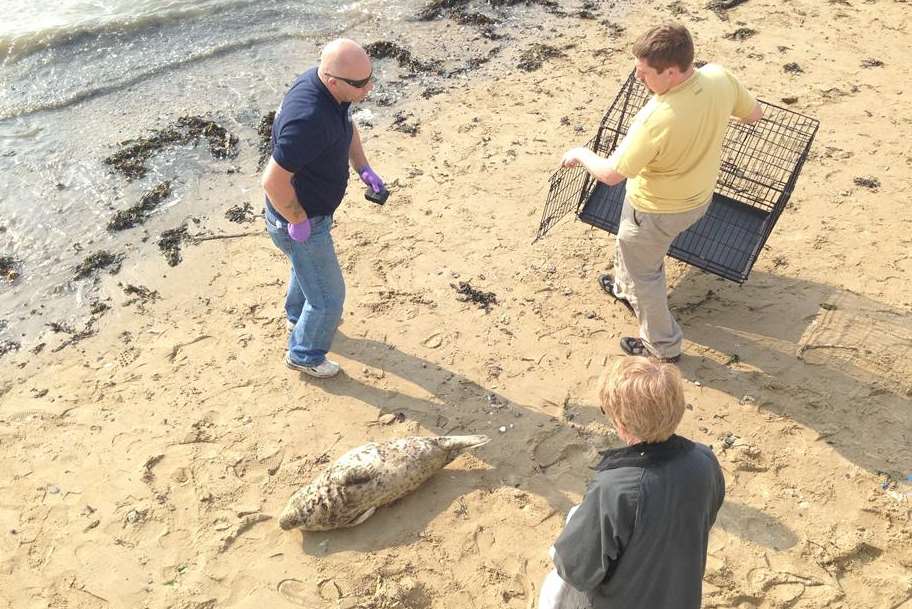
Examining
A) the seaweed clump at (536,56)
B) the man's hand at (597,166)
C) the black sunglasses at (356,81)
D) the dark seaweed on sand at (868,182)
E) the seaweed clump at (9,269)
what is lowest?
the seaweed clump at (9,269)

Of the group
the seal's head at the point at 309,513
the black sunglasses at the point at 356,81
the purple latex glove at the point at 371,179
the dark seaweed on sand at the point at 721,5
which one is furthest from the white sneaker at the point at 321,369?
the dark seaweed on sand at the point at 721,5

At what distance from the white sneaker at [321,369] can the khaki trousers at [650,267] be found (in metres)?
2.19

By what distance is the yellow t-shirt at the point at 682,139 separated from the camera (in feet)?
12.4

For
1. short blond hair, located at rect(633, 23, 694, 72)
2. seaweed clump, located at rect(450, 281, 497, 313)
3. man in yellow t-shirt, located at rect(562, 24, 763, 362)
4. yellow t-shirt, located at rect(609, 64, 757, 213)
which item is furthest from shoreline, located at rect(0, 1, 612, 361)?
short blond hair, located at rect(633, 23, 694, 72)

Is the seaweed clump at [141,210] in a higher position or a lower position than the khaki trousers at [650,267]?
lower

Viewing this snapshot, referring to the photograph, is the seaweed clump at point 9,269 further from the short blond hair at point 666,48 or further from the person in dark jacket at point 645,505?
the person in dark jacket at point 645,505

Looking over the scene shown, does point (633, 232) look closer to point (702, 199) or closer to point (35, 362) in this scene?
point (702, 199)

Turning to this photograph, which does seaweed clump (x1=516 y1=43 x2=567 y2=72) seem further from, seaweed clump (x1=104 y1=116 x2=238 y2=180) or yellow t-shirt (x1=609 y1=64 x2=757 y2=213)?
yellow t-shirt (x1=609 y1=64 x2=757 y2=213)

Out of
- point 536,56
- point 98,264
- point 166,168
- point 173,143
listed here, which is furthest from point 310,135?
point 536,56

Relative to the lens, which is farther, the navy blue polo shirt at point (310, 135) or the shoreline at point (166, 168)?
the shoreline at point (166, 168)

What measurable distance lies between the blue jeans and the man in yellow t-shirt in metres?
1.65

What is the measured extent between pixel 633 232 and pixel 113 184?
5450mm

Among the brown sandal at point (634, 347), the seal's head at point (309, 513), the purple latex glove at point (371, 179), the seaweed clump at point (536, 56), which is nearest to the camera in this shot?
the seal's head at point (309, 513)

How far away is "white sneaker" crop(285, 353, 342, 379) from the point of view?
5.08 metres
